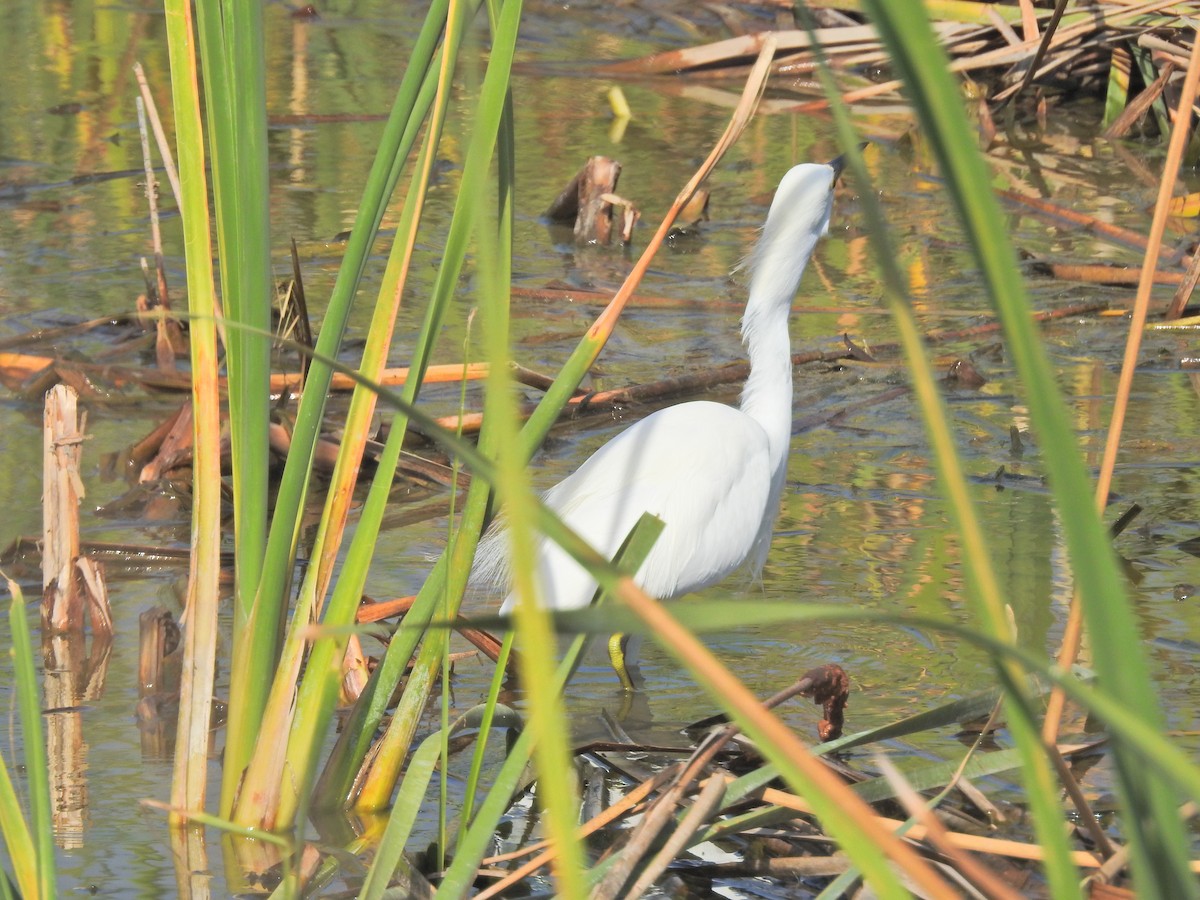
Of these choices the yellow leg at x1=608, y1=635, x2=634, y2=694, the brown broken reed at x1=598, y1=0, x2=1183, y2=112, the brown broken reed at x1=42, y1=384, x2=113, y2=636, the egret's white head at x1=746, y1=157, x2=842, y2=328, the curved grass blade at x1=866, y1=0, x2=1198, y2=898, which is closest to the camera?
the curved grass blade at x1=866, y1=0, x2=1198, y2=898

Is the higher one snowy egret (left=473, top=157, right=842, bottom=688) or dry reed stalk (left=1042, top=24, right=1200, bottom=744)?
dry reed stalk (left=1042, top=24, right=1200, bottom=744)

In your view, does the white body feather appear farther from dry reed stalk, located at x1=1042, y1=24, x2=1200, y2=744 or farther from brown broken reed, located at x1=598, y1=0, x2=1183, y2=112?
brown broken reed, located at x1=598, y1=0, x2=1183, y2=112

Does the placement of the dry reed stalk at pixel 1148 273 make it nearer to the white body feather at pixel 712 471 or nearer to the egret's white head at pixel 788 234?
the white body feather at pixel 712 471

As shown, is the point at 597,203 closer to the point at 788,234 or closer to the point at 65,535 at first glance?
the point at 788,234

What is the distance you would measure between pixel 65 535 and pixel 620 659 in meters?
1.01

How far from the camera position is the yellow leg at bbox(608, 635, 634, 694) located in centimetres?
Result: 271

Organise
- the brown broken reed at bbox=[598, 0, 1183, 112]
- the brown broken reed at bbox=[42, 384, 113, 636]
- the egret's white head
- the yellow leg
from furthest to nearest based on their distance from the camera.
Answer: the brown broken reed at bbox=[598, 0, 1183, 112] < the egret's white head < the yellow leg < the brown broken reed at bbox=[42, 384, 113, 636]

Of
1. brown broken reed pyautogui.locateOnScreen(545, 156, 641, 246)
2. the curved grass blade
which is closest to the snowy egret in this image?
the curved grass blade

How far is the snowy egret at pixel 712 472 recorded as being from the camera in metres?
2.80

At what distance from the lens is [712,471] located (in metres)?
2.89

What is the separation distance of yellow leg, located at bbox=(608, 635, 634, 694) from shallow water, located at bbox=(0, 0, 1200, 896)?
0.05 metres

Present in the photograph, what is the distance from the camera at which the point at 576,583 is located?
109 inches

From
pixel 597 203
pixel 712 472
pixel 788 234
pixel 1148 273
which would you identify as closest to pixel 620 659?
pixel 712 472

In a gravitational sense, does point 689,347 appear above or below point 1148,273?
below
